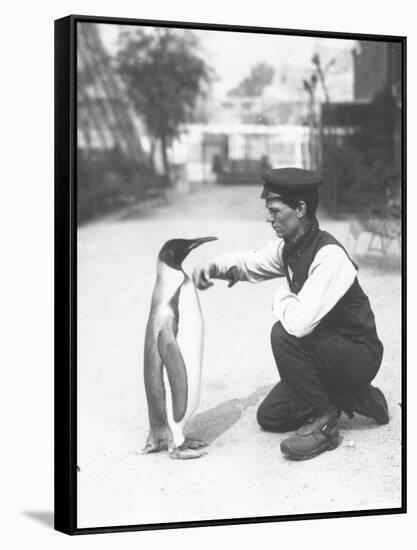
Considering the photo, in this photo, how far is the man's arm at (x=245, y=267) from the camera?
8.96 m

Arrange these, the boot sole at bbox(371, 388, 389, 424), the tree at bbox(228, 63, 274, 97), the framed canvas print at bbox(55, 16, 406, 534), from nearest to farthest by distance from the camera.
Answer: the framed canvas print at bbox(55, 16, 406, 534) → the tree at bbox(228, 63, 274, 97) → the boot sole at bbox(371, 388, 389, 424)

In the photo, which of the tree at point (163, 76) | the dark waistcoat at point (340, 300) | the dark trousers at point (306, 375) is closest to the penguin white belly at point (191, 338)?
the dark trousers at point (306, 375)

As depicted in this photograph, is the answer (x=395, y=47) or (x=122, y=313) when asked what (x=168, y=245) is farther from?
(x=395, y=47)

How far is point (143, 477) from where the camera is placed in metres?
8.77

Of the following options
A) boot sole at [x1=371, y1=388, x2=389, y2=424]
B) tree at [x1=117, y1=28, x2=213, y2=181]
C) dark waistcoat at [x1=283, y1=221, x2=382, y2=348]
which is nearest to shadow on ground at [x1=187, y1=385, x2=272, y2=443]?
dark waistcoat at [x1=283, y1=221, x2=382, y2=348]

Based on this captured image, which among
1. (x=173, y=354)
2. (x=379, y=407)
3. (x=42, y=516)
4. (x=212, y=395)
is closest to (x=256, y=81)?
(x=173, y=354)

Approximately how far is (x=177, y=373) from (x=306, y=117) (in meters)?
1.63

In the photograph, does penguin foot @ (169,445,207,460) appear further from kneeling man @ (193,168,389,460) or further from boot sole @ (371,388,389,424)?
boot sole @ (371,388,389,424)

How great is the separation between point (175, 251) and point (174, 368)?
636 mm

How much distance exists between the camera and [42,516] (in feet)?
29.6

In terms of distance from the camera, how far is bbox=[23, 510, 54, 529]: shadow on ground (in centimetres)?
891

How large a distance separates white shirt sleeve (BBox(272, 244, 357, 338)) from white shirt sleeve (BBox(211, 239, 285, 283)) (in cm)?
12

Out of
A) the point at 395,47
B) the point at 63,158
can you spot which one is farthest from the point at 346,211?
the point at 63,158

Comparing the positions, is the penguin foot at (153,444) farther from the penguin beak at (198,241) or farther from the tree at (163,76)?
the tree at (163,76)
